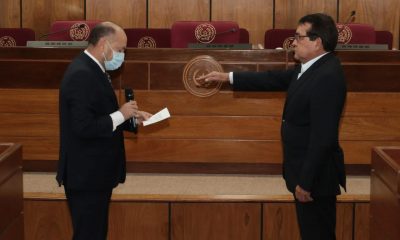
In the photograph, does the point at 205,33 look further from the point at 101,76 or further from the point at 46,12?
the point at 46,12

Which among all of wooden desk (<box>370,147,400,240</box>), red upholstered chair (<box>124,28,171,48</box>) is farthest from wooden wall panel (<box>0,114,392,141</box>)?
wooden desk (<box>370,147,400,240</box>)

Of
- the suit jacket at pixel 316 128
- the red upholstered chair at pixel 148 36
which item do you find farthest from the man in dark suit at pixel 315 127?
the red upholstered chair at pixel 148 36

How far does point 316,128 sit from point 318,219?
0.47 metres

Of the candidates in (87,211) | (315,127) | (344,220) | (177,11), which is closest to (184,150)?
(344,220)

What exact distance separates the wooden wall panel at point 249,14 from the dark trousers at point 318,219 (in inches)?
172

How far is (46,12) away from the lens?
7.07 metres

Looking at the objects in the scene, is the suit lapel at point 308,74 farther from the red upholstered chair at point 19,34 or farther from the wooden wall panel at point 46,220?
the red upholstered chair at point 19,34

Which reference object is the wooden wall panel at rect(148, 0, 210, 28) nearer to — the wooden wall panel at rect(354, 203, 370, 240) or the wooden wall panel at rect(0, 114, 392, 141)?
the wooden wall panel at rect(0, 114, 392, 141)

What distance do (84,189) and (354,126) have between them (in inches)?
94.5

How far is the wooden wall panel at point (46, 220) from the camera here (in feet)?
12.4

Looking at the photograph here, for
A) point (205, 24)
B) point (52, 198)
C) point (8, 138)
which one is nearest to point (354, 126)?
point (205, 24)

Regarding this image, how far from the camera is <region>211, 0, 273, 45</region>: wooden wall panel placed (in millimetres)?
6984

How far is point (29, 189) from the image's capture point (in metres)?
4.12

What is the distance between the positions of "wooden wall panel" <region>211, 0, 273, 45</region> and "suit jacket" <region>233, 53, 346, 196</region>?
4192 millimetres
